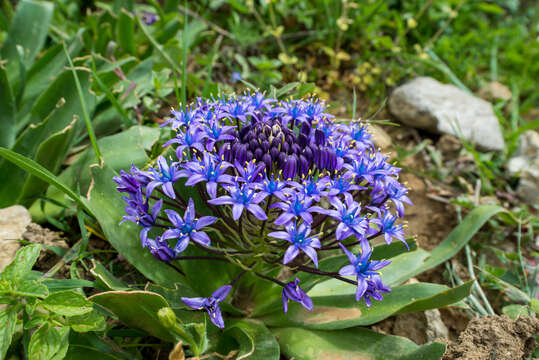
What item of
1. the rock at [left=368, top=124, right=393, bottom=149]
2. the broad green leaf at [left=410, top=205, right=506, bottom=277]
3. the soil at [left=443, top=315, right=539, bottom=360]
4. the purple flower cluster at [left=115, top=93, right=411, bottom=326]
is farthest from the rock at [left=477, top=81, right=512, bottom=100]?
the soil at [left=443, top=315, right=539, bottom=360]

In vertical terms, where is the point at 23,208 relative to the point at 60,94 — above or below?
below

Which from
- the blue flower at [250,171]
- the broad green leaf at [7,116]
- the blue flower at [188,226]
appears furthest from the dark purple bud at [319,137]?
the broad green leaf at [7,116]

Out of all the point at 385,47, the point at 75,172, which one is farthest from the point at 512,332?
the point at 385,47

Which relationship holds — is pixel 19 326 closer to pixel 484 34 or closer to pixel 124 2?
pixel 124 2

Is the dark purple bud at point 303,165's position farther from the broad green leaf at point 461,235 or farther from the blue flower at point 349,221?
the broad green leaf at point 461,235

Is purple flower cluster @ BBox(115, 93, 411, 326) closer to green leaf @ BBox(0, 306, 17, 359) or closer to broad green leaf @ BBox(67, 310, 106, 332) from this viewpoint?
broad green leaf @ BBox(67, 310, 106, 332)

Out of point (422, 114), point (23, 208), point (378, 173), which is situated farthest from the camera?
point (422, 114)

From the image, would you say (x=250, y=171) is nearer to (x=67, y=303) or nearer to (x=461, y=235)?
(x=67, y=303)
